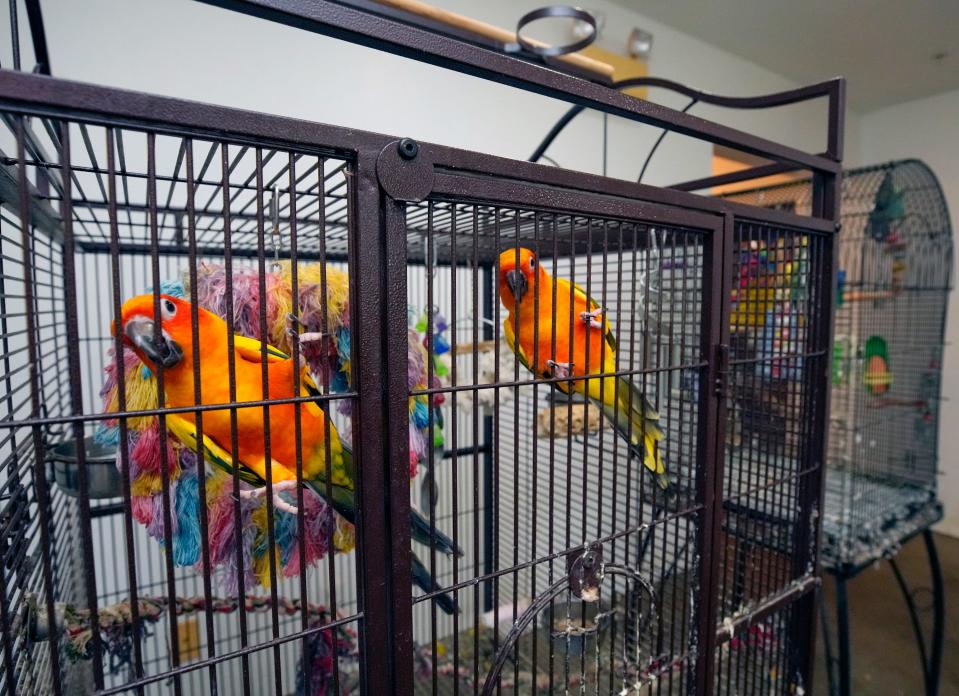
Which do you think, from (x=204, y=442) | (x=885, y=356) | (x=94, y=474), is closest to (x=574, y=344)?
(x=204, y=442)

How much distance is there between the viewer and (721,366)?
2.30 ft

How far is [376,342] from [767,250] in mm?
645

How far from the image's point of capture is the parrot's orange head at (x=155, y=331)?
410mm

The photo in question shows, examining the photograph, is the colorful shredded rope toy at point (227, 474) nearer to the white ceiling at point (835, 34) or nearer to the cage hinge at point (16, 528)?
the cage hinge at point (16, 528)

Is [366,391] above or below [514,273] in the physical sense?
below

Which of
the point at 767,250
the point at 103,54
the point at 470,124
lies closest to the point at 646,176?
the point at 470,124

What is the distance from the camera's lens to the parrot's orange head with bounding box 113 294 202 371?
16.2 inches

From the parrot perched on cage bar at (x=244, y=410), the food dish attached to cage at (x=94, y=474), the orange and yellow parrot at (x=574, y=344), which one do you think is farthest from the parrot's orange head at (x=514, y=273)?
the food dish attached to cage at (x=94, y=474)

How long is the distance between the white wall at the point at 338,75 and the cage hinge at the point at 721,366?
1.00 m

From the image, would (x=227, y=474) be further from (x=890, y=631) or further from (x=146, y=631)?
(x=890, y=631)

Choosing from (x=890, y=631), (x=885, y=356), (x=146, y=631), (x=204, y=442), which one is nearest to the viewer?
(x=204, y=442)

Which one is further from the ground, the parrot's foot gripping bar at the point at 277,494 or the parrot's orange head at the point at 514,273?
the parrot's orange head at the point at 514,273

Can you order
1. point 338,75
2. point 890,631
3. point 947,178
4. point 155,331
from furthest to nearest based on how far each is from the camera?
point 947,178 → point 890,631 → point 338,75 → point 155,331

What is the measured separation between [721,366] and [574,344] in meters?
0.21
